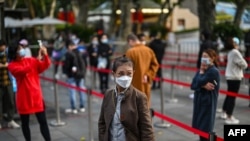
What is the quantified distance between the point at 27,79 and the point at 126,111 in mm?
2879

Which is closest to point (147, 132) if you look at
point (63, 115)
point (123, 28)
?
point (63, 115)

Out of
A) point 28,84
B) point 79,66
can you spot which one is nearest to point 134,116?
point 28,84

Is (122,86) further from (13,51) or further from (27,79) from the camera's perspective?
(13,51)

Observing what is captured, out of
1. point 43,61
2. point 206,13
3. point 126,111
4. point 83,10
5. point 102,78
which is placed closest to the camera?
point 126,111

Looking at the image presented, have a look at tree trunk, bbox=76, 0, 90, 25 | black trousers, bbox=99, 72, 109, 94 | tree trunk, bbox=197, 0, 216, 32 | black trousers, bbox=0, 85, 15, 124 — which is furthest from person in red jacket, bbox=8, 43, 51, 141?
tree trunk, bbox=76, 0, 90, 25

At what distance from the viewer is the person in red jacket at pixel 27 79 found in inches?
234

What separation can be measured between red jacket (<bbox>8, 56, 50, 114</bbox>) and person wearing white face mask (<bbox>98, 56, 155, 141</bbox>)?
2553mm

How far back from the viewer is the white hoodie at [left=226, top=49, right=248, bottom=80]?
7.65 metres

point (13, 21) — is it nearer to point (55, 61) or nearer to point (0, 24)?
point (55, 61)

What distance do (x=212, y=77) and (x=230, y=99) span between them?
2451mm

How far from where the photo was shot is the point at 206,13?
582 inches

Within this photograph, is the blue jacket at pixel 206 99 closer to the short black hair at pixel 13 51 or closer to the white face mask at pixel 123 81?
the white face mask at pixel 123 81

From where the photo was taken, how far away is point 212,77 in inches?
223

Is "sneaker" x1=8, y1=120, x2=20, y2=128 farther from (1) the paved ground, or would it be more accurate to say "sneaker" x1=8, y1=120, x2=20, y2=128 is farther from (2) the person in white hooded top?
(2) the person in white hooded top
